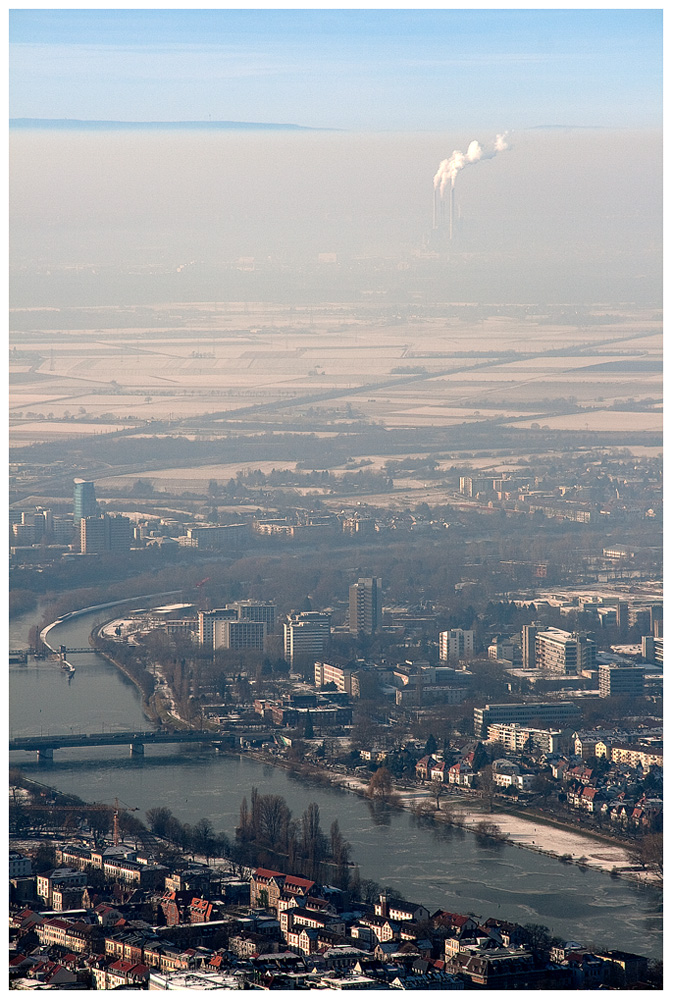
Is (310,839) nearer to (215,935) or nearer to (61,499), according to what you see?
(215,935)

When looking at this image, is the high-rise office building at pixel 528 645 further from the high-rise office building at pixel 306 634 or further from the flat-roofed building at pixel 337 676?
the high-rise office building at pixel 306 634

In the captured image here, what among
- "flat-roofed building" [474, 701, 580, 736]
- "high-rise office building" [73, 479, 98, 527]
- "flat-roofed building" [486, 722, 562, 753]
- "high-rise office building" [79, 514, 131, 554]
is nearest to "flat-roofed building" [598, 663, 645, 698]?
"flat-roofed building" [474, 701, 580, 736]

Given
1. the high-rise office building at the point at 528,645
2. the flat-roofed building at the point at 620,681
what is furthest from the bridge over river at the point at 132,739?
the flat-roofed building at the point at 620,681

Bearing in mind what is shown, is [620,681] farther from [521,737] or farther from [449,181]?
[449,181]

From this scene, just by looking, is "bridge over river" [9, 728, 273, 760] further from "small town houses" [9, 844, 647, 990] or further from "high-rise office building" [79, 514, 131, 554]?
"small town houses" [9, 844, 647, 990]

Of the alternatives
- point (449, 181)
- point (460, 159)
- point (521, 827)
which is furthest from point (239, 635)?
point (460, 159)

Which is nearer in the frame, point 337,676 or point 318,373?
point 318,373

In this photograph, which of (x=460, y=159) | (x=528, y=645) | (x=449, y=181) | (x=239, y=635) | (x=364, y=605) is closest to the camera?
(x=460, y=159)
